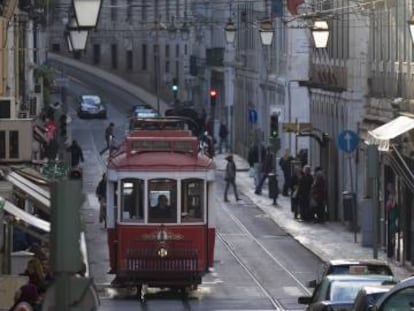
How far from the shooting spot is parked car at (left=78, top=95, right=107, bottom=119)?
109 m

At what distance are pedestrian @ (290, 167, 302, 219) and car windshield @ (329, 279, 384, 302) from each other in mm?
28046

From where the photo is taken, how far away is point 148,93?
122125 mm

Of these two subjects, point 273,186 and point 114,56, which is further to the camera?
point 114,56

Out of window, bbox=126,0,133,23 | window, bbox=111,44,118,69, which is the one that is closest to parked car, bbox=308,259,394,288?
window, bbox=126,0,133,23

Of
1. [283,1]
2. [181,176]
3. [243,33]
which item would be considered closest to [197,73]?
[243,33]

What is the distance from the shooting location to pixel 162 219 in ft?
110

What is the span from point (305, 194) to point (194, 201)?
19610mm

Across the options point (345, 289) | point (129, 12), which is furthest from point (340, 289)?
point (129, 12)

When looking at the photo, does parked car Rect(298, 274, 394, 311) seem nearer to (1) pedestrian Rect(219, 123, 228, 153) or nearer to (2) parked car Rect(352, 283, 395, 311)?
(2) parked car Rect(352, 283, 395, 311)

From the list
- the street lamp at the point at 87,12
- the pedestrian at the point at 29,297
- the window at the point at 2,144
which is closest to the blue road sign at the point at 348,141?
the window at the point at 2,144

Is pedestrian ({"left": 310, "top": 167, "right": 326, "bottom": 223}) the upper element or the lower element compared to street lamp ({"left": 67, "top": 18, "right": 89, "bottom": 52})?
lower

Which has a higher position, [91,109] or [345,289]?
[345,289]

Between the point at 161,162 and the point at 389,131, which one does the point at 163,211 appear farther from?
the point at 389,131

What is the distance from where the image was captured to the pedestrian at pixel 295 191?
53656mm
